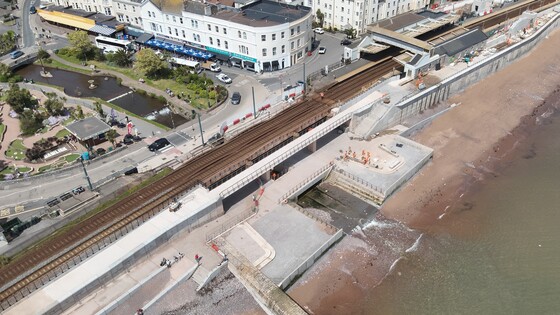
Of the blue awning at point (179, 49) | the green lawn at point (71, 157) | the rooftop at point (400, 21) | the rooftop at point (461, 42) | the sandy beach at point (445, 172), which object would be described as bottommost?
the sandy beach at point (445, 172)

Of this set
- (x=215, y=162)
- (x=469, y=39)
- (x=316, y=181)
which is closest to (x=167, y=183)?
(x=215, y=162)

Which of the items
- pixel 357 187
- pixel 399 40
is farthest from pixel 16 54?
pixel 357 187

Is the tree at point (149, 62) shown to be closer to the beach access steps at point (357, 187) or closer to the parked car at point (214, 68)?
the parked car at point (214, 68)

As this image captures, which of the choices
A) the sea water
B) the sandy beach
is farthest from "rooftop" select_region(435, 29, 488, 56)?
the sea water

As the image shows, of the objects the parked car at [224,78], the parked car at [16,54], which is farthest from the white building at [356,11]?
the parked car at [16,54]

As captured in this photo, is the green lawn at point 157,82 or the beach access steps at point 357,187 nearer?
the beach access steps at point 357,187

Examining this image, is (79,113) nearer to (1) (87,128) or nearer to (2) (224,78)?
(1) (87,128)

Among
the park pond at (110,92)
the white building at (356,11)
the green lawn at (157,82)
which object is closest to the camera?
the park pond at (110,92)
